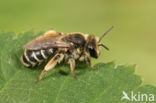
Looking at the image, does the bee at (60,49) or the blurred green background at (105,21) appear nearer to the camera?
the bee at (60,49)

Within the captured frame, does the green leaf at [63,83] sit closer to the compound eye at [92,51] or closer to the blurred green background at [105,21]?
the compound eye at [92,51]

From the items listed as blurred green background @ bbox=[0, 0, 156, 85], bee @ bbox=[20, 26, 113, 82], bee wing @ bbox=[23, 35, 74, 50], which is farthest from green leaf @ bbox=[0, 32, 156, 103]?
blurred green background @ bbox=[0, 0, 156, 85]

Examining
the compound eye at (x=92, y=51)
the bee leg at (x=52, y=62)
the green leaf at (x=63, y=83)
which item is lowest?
the green leaf at (x=63, y=83)

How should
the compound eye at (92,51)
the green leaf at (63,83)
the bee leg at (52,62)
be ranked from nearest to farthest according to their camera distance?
the green leaf at (63,83) → the bee leg at (52,62) → the compound eye at (92,51)

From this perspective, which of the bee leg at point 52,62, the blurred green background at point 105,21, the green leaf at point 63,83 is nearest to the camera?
the green leaf at point 63,83

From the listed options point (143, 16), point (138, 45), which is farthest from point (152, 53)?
point (143, 16)

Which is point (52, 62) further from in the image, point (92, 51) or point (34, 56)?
point (92, 51)

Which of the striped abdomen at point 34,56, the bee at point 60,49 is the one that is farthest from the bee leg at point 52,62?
the striped abdomen at point 34,56

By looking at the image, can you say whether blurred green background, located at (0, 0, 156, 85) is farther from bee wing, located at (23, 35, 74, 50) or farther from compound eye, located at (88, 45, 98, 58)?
bee wing, located at (23, 35, 74, 50)

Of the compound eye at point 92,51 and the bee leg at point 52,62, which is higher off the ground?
the compound eye at point 92,51
